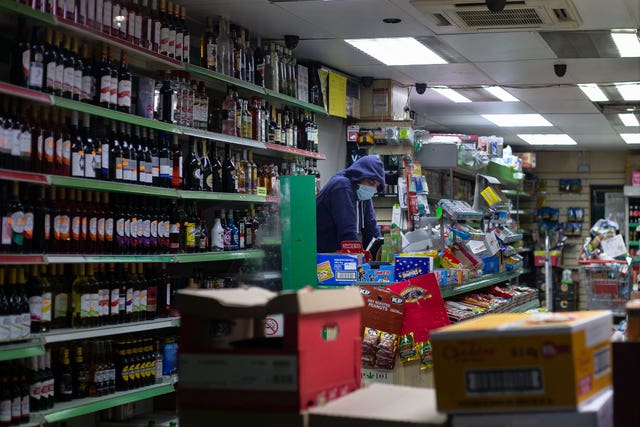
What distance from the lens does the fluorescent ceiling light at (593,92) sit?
30.3ft

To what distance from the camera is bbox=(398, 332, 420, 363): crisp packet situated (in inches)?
201

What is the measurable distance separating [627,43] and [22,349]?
17.4 ft

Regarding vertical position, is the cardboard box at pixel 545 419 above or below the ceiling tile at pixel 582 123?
below

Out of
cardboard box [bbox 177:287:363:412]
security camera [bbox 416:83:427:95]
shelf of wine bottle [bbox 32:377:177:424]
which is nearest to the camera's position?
cardboard box [bbox 177:287:363:412]

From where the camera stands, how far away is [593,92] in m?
9.60

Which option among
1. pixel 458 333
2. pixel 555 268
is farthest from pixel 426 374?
pixel 555 268

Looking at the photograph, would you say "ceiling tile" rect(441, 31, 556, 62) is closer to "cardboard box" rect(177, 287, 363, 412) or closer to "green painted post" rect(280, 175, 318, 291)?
"green painted post" rect(280, 175, 318, 291)

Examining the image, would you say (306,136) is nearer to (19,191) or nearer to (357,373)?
(19,191)

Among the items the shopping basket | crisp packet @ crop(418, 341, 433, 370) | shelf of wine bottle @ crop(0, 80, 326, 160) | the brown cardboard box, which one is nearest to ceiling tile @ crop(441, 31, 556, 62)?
shelf of wine bottle @ crop(0, 80, 326, 160)

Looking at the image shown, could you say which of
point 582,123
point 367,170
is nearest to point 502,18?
point 367,170

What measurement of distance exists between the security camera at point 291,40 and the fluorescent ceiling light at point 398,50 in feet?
1.37

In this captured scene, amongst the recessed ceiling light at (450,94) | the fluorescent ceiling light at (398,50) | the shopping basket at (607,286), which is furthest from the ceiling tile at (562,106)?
the fluorescent ceiling light at (398,50)

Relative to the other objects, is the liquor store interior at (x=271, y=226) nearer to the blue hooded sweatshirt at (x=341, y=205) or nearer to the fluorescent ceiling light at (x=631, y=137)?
the blue hooded sweatshirt at (x=341, y=205)

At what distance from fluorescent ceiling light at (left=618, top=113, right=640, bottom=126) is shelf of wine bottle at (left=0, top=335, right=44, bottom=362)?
912 cm
